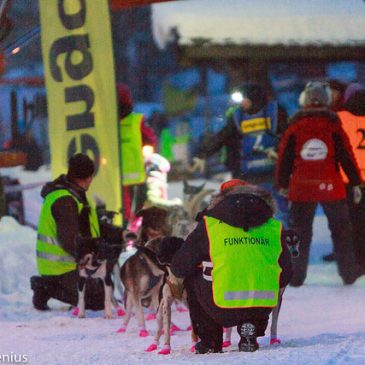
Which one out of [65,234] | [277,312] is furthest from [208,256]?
[65,234]

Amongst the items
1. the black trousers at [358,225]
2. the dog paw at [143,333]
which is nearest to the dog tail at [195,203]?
the black trousers at [358,225]

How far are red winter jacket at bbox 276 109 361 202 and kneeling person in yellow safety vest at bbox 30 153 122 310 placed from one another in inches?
74.6

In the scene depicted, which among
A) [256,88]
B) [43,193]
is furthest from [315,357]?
[256,88]

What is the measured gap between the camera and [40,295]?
903 cm

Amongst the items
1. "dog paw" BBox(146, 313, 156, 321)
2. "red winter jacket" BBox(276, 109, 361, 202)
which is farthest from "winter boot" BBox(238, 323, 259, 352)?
"red winter jacket" BBox(276, 109, 361, 202)

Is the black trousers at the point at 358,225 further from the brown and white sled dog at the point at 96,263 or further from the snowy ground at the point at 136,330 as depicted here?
the brown and white sled dog at the point at 96,263

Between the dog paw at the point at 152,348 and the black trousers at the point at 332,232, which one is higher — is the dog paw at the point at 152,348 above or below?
below

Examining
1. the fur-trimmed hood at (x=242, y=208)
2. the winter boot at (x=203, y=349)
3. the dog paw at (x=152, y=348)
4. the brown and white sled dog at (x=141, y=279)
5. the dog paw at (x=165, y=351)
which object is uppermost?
the fur-trimmed hood at (x=242, y=208)

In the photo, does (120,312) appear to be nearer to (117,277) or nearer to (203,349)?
(117,277)

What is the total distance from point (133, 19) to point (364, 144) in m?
6.39

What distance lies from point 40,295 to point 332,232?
8.31 ft

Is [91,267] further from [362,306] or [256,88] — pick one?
[256,88]

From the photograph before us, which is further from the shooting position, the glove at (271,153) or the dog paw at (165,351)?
the glove at (271,153)

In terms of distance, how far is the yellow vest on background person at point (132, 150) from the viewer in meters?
11.6
